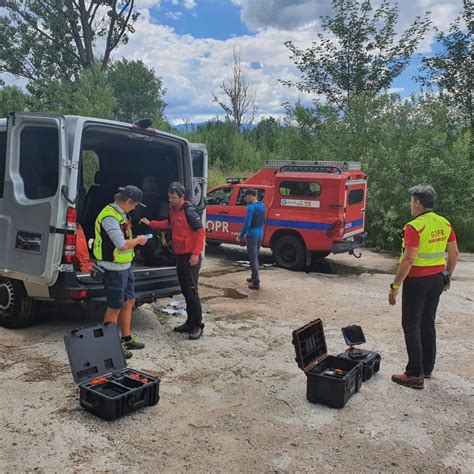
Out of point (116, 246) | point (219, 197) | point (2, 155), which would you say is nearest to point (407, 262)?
point (116, 246)

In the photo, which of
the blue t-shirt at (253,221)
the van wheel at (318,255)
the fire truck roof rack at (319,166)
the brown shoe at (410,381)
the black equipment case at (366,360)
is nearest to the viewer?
the brown shoe at (410,381)

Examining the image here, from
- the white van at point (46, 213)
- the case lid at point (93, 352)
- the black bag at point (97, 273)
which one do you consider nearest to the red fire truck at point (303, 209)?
the white van at point (46, 213)

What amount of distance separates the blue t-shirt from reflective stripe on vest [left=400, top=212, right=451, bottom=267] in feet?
12.8

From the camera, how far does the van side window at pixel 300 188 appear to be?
31.3ft

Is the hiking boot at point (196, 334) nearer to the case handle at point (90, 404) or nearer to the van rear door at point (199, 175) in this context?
the van rear door at point (199, 175)

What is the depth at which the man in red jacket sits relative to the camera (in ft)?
17.4

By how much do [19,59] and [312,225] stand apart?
23.3 metres

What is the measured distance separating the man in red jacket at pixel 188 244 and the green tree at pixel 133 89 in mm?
26294

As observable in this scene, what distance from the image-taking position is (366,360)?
4.49 m

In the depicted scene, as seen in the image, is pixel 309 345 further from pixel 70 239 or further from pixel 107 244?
pixel 70 239

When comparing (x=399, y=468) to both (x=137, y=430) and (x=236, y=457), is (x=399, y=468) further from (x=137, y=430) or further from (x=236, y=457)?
(x=137, y=430)

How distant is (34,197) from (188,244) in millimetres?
1622

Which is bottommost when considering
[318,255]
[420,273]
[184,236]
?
[318,255]

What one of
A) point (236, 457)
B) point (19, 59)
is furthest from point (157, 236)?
point (19, 59)
